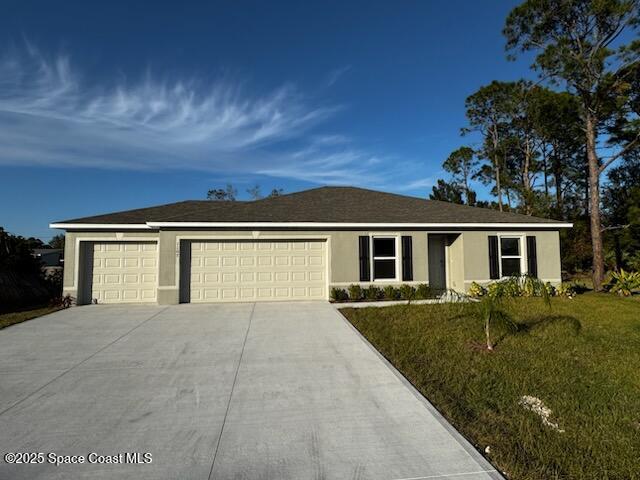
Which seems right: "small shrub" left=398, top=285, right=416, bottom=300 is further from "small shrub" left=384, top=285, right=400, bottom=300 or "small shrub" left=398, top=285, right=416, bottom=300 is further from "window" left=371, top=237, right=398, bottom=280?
"window" left=371, top=237, right=398, bottom=280

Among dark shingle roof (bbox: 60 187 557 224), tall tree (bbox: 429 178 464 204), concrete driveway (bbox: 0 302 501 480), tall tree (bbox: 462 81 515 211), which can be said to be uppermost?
tall tree (bbox: 462 81 515 211)

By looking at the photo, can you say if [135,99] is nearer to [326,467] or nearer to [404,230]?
[404,230]

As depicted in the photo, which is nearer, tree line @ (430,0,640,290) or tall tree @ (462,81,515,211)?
tree line @ (430,0,640,290)

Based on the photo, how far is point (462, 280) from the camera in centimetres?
1241

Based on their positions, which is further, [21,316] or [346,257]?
[346,257]

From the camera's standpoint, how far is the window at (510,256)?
41.7 ft

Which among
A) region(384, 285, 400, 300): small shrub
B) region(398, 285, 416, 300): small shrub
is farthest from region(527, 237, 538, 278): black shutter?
region(384, 285, 400, 300): small shrub

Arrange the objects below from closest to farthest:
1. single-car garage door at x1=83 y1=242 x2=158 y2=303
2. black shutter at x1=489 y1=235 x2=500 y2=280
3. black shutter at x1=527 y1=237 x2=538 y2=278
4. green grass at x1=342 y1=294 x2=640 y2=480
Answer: green grass at x1=342 y1=294 x2=640 y2=480, single-car garage door at x1=83 y1=242 x2=158 y2=303, black shutter at x1=489 y1=235 x2=500 y2=280, black shutter at x1=527 y1=237 x2=538 y2=278

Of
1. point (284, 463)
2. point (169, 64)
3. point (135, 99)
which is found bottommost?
point (284, 463)

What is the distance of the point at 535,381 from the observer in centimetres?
461

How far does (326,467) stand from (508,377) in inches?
127

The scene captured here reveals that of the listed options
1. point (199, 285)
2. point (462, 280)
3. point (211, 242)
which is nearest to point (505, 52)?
point (462, 280)

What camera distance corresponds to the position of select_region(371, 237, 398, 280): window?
12039mm

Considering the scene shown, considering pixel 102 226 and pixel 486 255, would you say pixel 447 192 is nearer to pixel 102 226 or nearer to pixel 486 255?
pixel 486 255
